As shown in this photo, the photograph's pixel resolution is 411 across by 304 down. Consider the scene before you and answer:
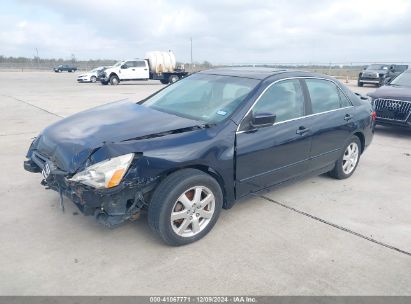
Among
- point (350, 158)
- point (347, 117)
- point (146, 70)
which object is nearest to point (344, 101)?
point (347, 117)

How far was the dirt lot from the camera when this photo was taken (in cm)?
269

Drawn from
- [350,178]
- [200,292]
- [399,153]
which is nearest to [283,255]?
[200,292]

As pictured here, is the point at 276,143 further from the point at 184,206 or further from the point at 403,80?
the point at 403,80

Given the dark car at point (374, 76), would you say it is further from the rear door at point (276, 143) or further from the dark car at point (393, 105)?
the rear door at point (276, 143)

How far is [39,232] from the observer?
339 centimetres

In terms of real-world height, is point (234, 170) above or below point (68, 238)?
above

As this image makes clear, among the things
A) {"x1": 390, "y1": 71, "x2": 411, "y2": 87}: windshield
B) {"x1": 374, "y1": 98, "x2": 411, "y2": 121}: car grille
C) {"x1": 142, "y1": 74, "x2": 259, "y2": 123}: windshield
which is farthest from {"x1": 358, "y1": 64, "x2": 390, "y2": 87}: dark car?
{"x1": 142, "y1": 74, "x2": 259, "y2": 123}: windshield

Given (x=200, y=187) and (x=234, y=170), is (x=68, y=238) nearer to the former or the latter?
(x=200, y=187)

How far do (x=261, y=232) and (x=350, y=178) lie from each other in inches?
92.6

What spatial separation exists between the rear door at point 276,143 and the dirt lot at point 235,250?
17.1 inches

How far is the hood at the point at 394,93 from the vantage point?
7652mm

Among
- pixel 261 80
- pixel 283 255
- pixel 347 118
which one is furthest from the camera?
pixel 347 118

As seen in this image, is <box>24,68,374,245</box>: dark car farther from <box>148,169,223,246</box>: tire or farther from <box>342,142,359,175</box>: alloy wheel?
<box>342,142,359,175</box>: alloy wheel

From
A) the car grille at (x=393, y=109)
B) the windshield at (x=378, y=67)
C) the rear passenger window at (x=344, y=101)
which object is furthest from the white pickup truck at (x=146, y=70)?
the rear passenger window at (x=344, y=101)
